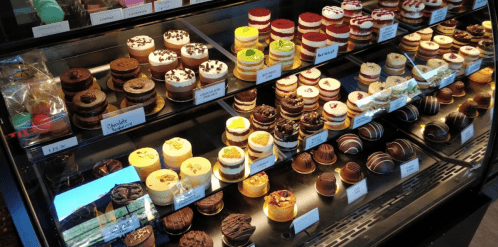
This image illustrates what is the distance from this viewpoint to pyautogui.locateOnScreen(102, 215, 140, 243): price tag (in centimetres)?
227

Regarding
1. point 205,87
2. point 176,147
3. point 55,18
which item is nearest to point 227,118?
point 176,147

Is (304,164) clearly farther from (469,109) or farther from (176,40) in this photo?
(469,109)

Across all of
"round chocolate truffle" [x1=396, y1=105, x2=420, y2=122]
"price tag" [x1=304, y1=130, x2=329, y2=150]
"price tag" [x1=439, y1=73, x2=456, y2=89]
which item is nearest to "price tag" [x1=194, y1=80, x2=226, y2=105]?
"price tag" [x1=304, y1=130, x2=329, y2=150]

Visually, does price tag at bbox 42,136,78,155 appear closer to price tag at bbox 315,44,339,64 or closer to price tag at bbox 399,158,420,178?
price tag at bbox 315,44,339,64

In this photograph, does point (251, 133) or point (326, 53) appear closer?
point (326, 53)

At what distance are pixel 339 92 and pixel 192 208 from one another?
1385mm

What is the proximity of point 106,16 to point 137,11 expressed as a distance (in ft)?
0.44

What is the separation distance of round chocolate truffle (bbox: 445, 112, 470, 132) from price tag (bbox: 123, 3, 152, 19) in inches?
115

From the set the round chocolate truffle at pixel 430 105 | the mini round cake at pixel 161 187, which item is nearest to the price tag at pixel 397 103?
the round chocolate truffle at pixel 430 105

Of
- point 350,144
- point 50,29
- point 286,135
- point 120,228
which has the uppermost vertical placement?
point 50,29

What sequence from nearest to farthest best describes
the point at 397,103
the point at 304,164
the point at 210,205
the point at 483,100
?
1. the point at 210,205
2. the point at 397,103
3. the point at 304,164
4. the point at 483,100

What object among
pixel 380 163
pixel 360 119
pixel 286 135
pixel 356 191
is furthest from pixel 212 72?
pixel 380 163

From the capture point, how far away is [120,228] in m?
2.30

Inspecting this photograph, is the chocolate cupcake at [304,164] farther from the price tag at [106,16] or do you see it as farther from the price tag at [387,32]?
the price tag at [106,16]
